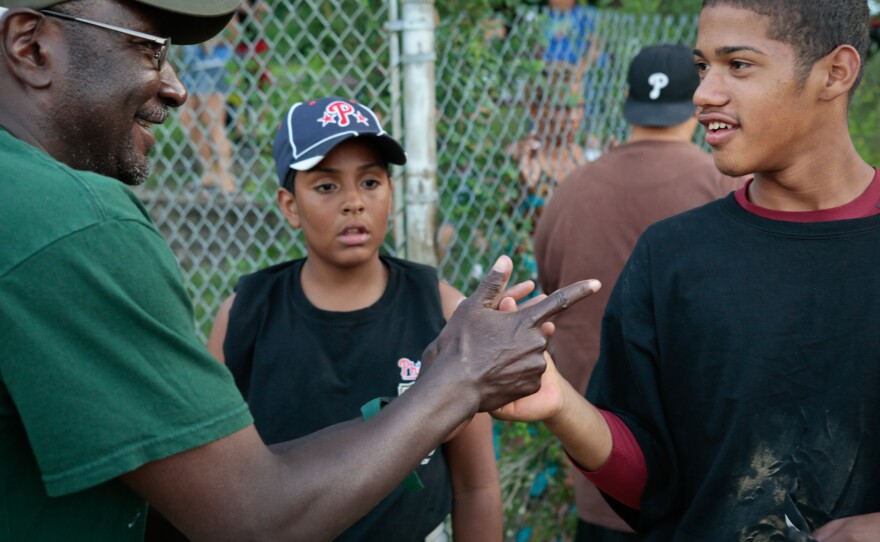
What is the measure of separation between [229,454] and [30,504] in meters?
0.35

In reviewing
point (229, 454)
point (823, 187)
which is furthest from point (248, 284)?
point (823, 187)

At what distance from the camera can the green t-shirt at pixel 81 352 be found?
4.70 feet

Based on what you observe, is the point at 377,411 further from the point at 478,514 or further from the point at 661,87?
the point at 661,87

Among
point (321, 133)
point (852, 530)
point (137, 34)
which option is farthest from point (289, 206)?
point (852, 530)

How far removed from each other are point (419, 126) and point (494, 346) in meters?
2.08

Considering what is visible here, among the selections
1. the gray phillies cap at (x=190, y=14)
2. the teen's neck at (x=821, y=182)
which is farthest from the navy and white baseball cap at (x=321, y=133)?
the teen's neck at (x=821, y=182)

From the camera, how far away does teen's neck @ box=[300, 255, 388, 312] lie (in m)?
2.92

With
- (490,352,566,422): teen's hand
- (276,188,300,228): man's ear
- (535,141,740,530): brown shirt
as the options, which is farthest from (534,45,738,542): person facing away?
(490,352,566,422): teen's hand

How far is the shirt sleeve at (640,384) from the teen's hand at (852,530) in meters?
0.36

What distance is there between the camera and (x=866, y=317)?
2.00 meters

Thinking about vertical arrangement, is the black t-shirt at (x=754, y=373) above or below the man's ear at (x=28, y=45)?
below

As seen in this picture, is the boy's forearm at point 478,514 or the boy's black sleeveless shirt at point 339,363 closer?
the boy's black sleeveless shirt at point 339,363

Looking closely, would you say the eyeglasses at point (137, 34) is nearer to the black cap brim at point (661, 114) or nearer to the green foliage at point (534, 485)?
the black cap brim at point (661, 114)

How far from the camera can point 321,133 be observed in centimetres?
296
